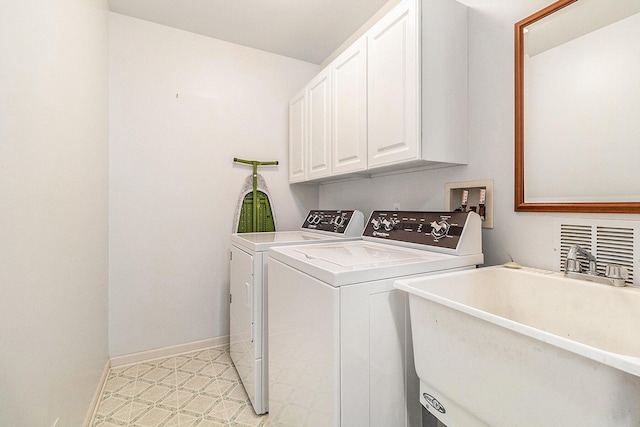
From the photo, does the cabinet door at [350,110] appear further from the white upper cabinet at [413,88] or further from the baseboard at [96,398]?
the baseboard at [96,398]

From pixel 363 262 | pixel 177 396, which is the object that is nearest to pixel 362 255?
pixel 363 262

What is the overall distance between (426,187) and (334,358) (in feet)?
3.96

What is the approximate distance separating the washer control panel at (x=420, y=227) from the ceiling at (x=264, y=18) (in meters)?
1.57

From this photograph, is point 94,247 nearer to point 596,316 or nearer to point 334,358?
point 334,358

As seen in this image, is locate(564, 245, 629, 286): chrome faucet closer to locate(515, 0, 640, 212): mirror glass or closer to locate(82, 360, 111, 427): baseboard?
locate(515, 0, 640, 212): mirror glass

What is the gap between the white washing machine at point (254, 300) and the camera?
1.70 metres

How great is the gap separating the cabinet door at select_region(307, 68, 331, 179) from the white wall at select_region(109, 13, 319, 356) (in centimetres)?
56

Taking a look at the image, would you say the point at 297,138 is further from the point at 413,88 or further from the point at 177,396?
the point at 177,396

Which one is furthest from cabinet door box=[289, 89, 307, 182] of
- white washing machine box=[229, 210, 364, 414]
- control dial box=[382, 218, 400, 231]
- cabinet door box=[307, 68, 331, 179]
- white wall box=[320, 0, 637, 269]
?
white wall box=[320, 0, 637, 269]

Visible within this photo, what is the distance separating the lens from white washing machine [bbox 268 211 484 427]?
Answer: 987 millimetres

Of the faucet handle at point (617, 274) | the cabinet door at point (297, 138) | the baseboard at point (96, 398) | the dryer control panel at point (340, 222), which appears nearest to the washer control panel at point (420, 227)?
the dryer control panel at point (340, 222)

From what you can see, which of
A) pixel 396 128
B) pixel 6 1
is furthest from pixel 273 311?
pixel 6 1

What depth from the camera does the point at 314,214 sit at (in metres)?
2.60

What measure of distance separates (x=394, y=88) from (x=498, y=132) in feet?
1.82
